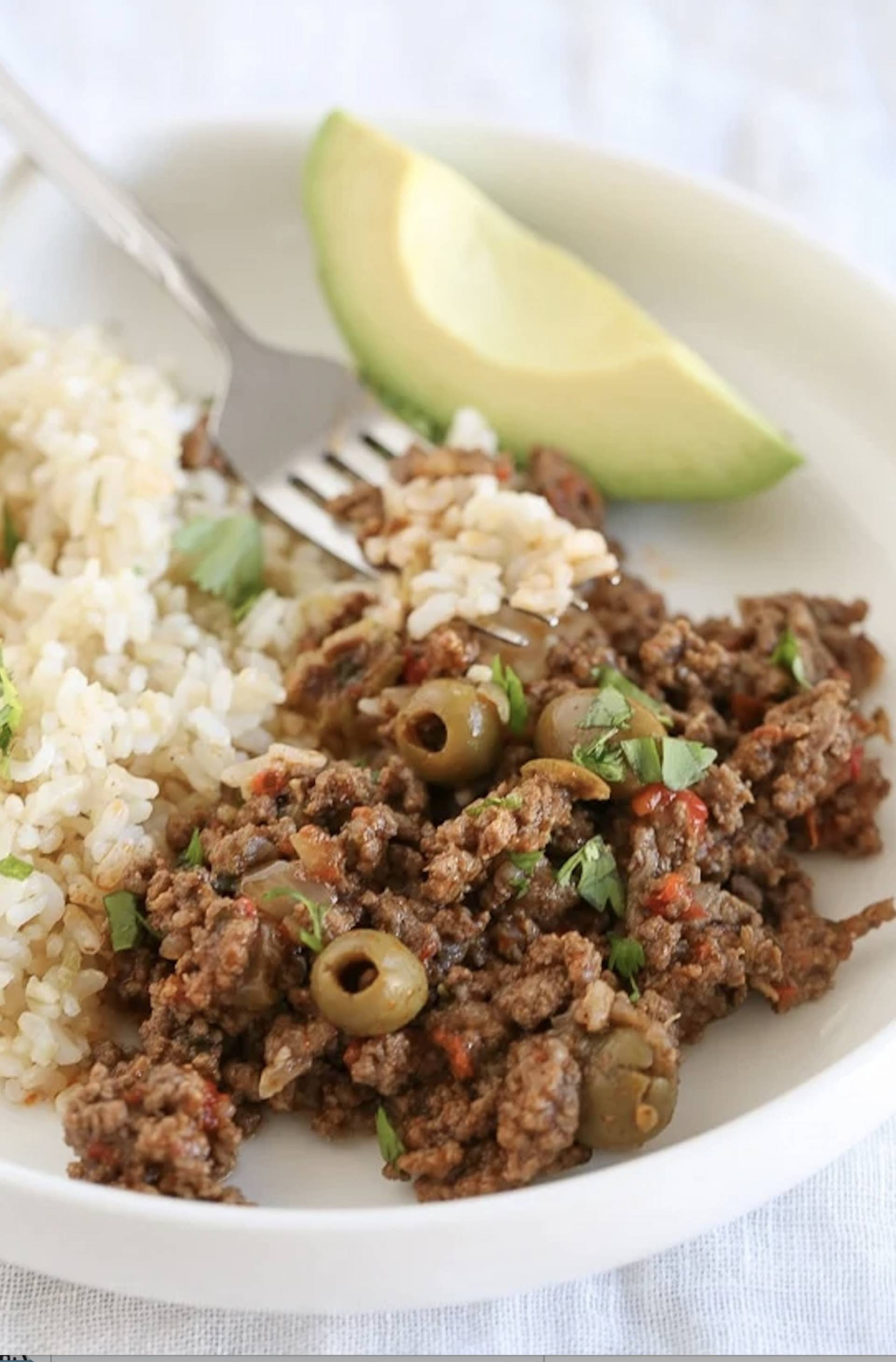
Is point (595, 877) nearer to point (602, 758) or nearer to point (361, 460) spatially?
point (602, 758)

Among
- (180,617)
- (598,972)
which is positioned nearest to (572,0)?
(180,617)

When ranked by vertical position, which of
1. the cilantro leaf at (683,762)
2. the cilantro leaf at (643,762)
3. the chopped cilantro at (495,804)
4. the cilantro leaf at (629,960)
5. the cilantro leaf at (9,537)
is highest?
the cilantro leaf at (9,537)

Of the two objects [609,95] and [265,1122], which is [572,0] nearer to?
[609,95]

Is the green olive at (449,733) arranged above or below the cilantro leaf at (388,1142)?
above

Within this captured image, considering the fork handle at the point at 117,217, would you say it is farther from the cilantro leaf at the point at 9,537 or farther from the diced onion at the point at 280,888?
the diced onion at the point at 280,888

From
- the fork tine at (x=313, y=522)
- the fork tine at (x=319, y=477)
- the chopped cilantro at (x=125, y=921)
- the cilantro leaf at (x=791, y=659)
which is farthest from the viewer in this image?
the fork tine at (x=319, y=477)

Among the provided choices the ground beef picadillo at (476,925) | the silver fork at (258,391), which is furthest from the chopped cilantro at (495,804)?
the silver fork at (258,391)

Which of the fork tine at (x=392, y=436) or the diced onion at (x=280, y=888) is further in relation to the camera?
the fork tine at (x=392, y=436)

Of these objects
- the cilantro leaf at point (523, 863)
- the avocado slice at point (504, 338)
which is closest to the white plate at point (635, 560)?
the avocado slice at point (504, 338)

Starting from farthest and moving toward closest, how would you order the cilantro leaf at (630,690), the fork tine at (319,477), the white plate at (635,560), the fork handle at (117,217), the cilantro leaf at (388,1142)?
the fork handle at (117,217) → the fork tine at (319,477) → the cilantro leaf at (630,690) → the cilantro leaf at (388,1142) → the white plate at (635,560)
